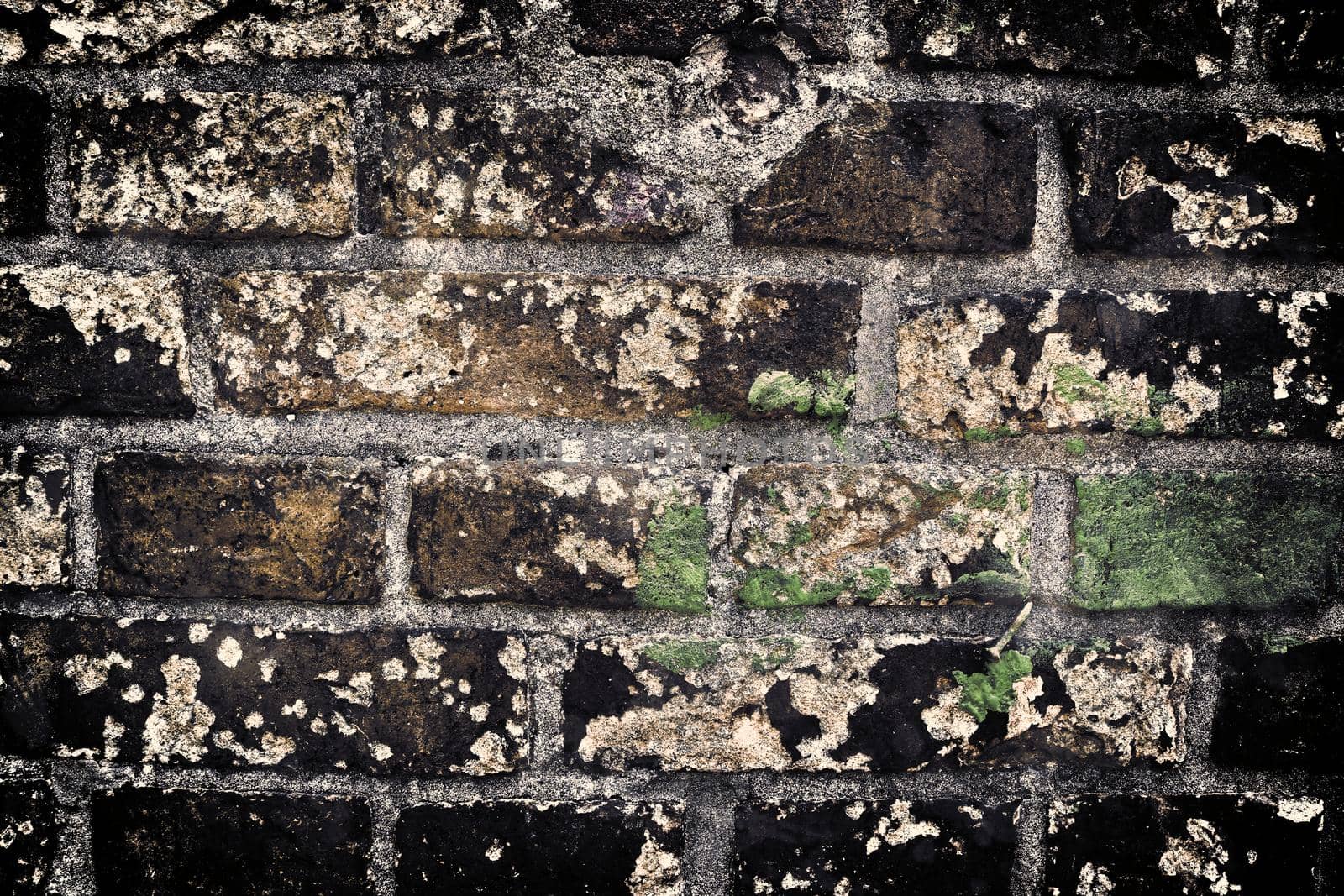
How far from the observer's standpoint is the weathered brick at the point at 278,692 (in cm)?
46

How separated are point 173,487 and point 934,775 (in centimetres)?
50

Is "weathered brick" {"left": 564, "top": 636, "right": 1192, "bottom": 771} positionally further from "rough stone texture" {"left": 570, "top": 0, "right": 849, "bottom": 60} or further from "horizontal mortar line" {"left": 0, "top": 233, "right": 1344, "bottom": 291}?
"rough stone texture" {"left": 570, "top": 0, "right": 849, "bottom": 60}

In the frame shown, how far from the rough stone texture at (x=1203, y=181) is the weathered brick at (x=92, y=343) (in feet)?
1.77

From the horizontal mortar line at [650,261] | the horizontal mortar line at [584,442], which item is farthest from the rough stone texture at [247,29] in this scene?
the horizontal mortar line at [584,442]

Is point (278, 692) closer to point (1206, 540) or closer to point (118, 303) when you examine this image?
point (118, 303)

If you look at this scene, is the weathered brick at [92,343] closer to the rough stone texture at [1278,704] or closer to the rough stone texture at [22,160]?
the rough stone texture at [22,160]

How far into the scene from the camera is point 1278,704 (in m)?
0.49

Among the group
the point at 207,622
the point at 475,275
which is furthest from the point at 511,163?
the point at 207,622

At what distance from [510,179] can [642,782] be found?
371 mm

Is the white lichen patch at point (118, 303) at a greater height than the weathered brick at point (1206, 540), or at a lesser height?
greater

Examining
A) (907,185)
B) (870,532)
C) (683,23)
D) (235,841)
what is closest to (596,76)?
(683,23)

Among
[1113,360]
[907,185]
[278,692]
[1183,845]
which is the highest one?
[907,185]

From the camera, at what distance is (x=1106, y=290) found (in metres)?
0.45

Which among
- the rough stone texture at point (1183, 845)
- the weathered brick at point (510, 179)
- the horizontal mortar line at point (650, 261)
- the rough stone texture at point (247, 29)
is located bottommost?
the rough stone texture at point (1183, 845)
